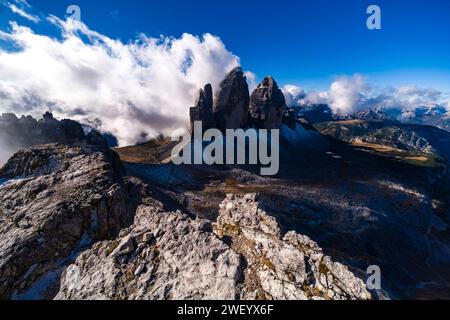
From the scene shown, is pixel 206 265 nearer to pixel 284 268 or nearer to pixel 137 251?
pixel 284 268

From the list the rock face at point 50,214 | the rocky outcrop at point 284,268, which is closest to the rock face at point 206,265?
the rocky outcrop at point 284,268

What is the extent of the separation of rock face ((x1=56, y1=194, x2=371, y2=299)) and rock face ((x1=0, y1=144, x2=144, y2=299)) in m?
3.83

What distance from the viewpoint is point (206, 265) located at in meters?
23.5

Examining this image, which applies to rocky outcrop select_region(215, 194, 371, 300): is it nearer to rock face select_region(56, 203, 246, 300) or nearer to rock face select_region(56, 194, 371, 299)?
rock face select_region(56, 194, 371, 299)

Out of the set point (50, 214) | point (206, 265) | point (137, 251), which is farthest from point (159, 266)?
point (50, 214)

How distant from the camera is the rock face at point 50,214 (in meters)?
29.3

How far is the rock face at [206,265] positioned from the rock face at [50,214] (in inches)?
151

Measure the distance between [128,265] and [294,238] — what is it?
13878 millimetres

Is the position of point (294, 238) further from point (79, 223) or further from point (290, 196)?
point (290, 196)

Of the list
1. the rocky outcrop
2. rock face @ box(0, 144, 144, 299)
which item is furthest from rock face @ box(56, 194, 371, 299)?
rock face @ box(0, 144, 144, 299)

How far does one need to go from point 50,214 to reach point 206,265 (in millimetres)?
19800

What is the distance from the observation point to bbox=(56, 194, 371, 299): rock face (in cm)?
2134

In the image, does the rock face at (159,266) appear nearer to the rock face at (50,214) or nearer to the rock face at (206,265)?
the rock face at (206,265)
